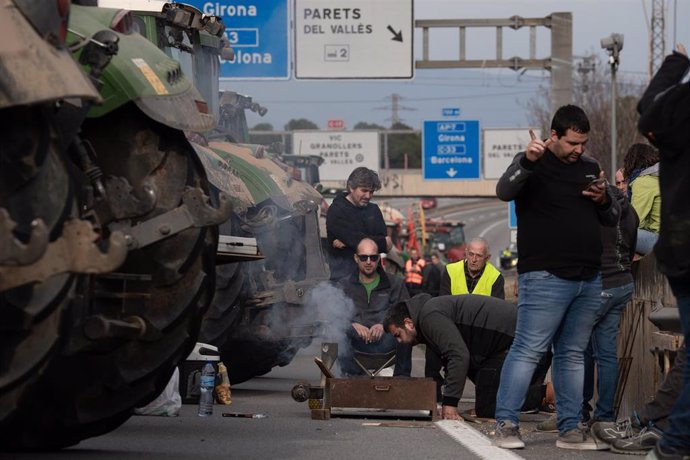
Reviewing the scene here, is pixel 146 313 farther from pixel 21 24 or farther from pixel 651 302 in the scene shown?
pixel 651 302

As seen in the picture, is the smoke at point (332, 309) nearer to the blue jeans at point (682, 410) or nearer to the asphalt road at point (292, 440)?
the asphalt road at point (292, 440)

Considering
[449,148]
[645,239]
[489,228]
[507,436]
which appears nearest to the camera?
[507,436]

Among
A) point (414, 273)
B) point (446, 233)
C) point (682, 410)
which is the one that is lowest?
point (446, 233)

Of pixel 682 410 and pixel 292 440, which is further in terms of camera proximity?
Result: pixel 292 440

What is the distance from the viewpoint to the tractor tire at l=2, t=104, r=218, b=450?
26.3ft

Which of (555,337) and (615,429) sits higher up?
(555,337)

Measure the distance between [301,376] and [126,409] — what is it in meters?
8.81

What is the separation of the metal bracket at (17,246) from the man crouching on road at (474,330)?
6.23 m

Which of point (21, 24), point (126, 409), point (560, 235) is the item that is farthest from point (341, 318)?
point (21, 24)

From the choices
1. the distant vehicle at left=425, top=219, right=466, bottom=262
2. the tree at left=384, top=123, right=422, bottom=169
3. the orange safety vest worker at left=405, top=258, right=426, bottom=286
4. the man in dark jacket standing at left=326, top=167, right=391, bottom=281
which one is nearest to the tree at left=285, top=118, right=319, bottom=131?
the distant vehicle at left=425, top=219, right=466, bottom=262

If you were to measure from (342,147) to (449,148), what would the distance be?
846cm

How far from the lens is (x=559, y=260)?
384 inches

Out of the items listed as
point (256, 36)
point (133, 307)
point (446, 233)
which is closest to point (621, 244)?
point (133, 307)

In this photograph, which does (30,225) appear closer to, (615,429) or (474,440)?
(474,440)
